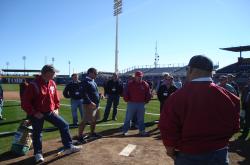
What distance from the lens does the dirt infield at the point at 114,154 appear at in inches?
272

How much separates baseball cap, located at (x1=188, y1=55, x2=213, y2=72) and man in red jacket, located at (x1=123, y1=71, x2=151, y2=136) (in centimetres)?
662

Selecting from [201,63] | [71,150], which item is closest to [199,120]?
[201,63]

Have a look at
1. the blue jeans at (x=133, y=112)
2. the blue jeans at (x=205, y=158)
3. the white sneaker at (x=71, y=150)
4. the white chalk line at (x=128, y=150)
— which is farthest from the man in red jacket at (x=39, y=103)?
the blue jeans at (x=205, y=158)

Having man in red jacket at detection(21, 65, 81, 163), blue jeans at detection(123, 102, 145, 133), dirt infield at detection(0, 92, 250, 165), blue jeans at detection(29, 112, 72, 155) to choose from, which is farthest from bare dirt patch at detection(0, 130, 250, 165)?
blue jeans at detection(123, 102, 145, 133)

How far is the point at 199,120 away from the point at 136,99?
268 inches

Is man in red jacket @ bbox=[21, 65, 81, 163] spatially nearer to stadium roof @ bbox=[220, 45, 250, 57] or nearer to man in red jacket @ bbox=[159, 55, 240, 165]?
man in red jacket @ bbox=[159, 55, 240, 165]

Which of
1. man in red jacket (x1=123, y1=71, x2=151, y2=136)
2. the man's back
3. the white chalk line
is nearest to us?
the man's back

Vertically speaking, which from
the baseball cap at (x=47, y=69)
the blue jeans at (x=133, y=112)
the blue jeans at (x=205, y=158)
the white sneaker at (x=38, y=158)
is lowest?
the white sneaker at (x=38, y=158)

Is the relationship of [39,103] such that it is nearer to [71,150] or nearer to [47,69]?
[47,69]

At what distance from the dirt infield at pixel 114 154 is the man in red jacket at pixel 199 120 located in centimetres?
351

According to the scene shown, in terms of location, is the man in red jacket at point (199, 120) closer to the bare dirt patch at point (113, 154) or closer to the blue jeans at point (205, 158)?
the blue jeans at point (205, 158)

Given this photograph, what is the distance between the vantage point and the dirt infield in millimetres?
6909

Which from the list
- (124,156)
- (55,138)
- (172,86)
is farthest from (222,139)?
(172,86)

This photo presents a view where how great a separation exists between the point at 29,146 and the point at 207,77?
5464mm
